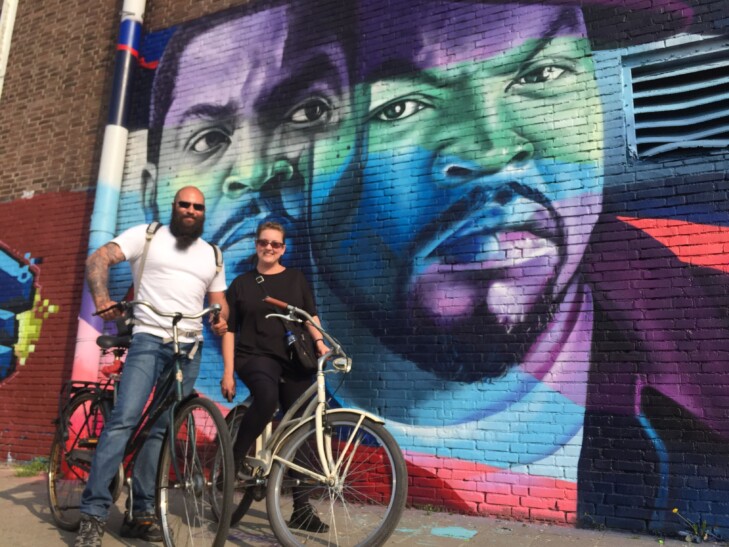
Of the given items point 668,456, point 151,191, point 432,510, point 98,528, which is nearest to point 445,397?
point 432,510

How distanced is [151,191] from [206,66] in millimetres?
1532

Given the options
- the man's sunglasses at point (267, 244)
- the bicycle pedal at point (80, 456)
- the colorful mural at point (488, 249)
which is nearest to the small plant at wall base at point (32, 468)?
the colorful mural at point (488, 249)

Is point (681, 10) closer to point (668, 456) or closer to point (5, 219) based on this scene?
point (668, 456)

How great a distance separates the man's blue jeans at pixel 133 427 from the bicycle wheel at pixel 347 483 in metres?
0.79

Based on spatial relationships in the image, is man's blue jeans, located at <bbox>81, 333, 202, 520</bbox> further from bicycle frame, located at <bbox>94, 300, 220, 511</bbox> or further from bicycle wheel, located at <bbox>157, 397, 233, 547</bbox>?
bicycle wheel, located at <bbox>157, 397, 233, 547</bbox>

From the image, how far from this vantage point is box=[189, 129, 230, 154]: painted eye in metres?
6.21

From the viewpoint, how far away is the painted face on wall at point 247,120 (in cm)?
571

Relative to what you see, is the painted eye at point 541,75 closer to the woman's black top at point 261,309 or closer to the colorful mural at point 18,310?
the woman's black top at point 261,309

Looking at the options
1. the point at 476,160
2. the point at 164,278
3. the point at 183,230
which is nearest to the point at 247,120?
the point at 476,160

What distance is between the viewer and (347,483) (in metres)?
3.10

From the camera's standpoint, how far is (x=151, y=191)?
6.49 m

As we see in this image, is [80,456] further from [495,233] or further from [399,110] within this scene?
[399,110]

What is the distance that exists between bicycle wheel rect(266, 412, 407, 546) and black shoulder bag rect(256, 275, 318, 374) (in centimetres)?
54

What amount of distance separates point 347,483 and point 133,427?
124 centimetres
